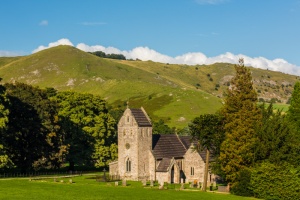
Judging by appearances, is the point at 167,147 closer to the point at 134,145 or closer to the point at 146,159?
the point at 146,159

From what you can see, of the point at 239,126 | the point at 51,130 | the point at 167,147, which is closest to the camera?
the point at 239,126

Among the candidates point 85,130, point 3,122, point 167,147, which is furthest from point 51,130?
point 167,147

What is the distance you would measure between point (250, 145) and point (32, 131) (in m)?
38.0

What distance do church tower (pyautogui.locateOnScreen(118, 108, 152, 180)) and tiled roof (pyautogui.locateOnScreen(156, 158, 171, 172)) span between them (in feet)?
7.24

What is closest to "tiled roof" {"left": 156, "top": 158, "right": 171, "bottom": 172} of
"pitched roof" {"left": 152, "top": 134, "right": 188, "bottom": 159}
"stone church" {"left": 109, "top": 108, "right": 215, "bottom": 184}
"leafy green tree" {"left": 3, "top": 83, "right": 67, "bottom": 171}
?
"stone church" {"left": 109, "top": 108, "right": 215, "bottom": 184}

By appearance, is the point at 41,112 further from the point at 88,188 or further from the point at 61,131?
the point at 88,188

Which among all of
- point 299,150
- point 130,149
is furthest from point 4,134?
point 299,150

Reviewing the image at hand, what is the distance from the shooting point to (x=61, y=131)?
86.7 metres

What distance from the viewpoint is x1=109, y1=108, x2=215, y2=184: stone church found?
77.9 metres

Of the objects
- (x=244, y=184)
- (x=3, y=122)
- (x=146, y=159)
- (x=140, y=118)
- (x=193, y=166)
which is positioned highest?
(x=140, y=118)

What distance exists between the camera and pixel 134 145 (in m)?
79.4

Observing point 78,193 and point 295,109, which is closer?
point 78,193

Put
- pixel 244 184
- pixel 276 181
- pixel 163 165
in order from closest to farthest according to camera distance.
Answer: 1. pixel 276 181
2. pixel 244 184
3. pixel 163 165

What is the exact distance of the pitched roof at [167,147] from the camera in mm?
81062
